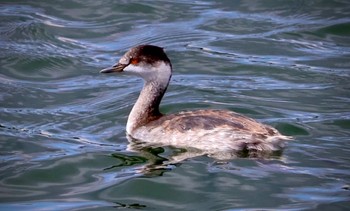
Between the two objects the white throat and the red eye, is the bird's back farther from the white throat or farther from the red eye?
the red eye

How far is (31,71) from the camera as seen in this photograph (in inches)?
516

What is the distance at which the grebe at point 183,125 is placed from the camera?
8.96 meters

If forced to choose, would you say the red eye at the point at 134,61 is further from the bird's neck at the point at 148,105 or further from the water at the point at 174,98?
the water at the point at 174,98

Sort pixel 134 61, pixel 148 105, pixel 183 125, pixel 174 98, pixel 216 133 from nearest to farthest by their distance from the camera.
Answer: pixel 216 133
pixel 183 125
pixel 134 61
pixel 148 105
pixel 174 98

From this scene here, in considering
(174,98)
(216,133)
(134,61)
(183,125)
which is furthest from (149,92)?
(174,98)

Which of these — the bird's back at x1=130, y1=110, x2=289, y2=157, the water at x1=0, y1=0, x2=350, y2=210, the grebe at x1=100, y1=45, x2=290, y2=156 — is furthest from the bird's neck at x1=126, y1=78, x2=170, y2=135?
the bird's back at x1=130, y1=110, x2=289, y2=157

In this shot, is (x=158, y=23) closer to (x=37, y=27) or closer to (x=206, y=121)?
(x=37, y=27)

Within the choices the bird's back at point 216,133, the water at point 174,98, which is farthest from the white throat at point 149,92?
the bird's back at point 216,133

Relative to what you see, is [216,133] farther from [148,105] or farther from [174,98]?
[174,98]

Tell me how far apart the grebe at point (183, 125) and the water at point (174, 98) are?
0.14 metres

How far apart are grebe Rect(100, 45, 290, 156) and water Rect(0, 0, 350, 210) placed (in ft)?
0.47

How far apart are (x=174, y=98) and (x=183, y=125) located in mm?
2362

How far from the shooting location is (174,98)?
11.6 m

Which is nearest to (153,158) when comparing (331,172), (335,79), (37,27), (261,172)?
(261,172)
